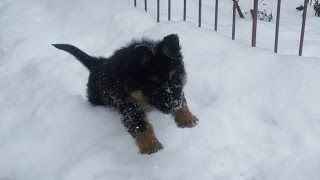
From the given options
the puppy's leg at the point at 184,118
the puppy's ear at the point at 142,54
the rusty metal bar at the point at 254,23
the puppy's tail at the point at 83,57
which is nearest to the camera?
the puppy's ear at the point at 142,54

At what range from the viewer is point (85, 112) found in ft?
12.1

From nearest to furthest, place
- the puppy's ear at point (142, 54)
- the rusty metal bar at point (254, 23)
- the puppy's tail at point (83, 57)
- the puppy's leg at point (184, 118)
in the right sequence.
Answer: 1. the puppy's ear at point (142, 54)
2. the puppy's leg at point (184, 118)
3. the puppy's tail at point (83, 57)
4. the rusty metal bar at point (254, 23)

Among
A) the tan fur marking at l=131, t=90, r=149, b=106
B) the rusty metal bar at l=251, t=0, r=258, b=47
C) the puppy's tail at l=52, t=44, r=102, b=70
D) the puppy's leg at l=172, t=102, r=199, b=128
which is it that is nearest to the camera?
the tan fur marking at l=131, t=90, r=149, b=106

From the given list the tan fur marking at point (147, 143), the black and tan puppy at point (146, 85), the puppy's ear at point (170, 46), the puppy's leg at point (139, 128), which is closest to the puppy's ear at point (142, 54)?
the black and tan puppy at point (146, 85)

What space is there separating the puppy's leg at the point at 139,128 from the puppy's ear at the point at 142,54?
1.13ft

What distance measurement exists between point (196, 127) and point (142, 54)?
0.73 metres

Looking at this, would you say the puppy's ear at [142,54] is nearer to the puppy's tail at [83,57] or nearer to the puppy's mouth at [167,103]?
the puppy's mouth at [167,103]

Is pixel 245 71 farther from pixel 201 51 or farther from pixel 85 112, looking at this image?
pixel 85 112

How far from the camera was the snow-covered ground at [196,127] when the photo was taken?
9.73ft

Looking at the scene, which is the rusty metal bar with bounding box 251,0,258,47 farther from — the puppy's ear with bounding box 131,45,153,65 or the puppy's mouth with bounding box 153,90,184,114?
the puppy's ear with bounding box 131,45,153,65

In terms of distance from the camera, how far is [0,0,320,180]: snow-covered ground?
9.73 feet

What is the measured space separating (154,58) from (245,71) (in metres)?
0.93

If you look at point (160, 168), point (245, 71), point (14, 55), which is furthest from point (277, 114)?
point (14, 55)

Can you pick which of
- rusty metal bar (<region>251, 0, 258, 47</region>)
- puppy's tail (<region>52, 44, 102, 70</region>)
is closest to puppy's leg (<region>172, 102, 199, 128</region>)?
puppy's tail (<region>52, 44, 102, 70</region>)
